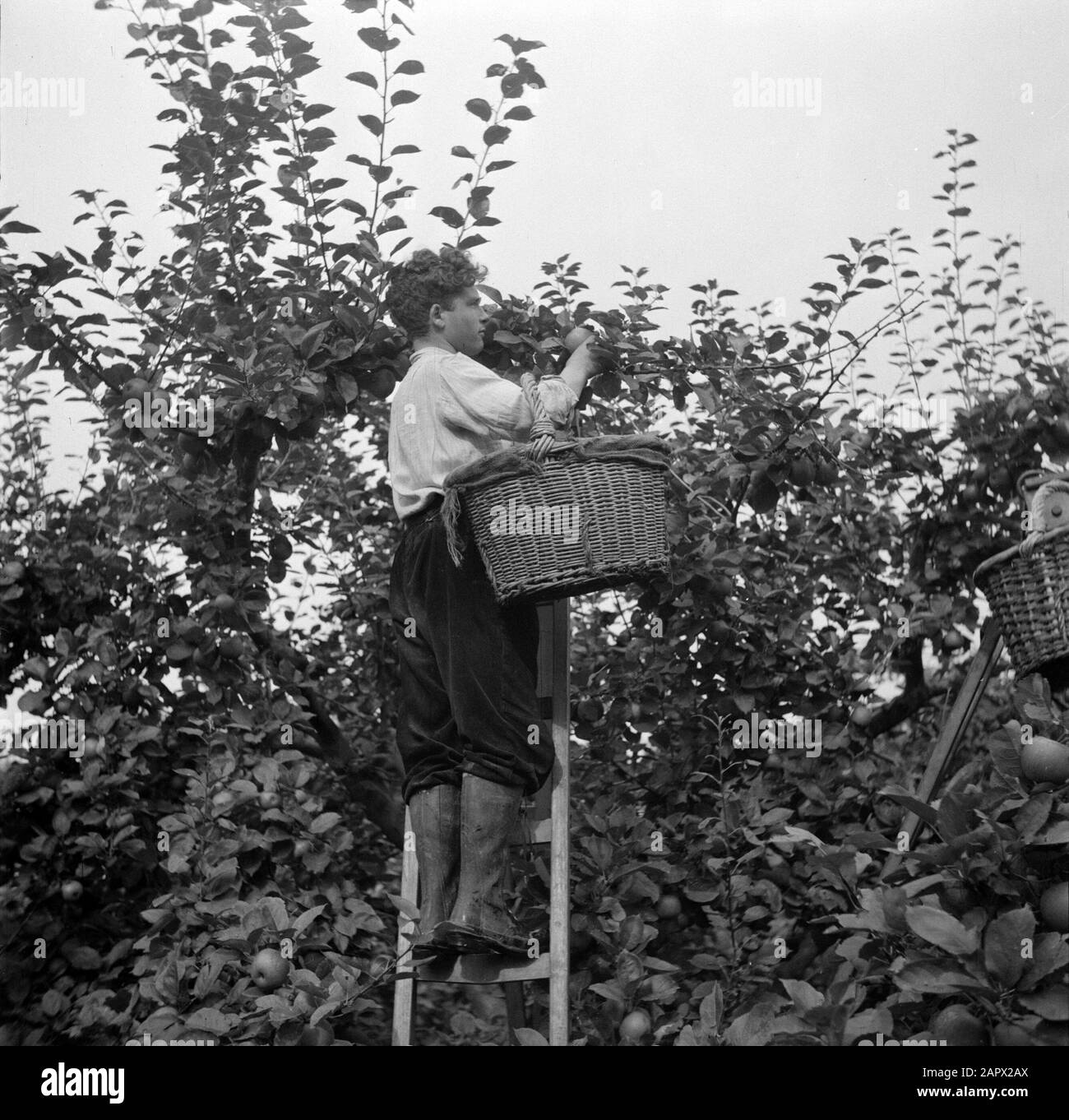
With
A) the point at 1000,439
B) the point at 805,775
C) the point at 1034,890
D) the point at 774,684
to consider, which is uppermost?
the point at 1000,439

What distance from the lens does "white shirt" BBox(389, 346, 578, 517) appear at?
106 inches

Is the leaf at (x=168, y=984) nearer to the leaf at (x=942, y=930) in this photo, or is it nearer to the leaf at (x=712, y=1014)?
the leaf at (x=712, y=1014)

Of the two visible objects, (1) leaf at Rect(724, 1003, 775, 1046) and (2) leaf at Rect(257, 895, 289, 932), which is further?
(2) leaf at Rect(257, 895, 289, 932)

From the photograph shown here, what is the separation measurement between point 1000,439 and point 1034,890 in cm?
164

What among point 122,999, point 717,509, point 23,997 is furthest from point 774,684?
point 23,997

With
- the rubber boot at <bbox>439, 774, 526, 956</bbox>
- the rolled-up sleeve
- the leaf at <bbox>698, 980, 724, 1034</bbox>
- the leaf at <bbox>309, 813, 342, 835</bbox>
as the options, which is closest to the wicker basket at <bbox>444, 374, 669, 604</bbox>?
the rolled-up sleeve

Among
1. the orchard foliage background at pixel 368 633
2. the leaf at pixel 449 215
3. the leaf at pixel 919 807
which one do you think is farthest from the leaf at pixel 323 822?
the leaf at pixel 449 215

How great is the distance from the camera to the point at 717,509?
10.9 ft

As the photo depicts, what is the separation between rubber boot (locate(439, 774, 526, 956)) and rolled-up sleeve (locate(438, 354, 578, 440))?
0.68 m

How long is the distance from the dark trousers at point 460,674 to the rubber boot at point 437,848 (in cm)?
3

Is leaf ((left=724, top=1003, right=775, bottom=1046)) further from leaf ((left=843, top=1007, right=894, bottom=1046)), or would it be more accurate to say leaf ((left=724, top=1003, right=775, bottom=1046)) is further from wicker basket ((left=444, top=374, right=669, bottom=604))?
wicker basket ((left=444, top=374, right=669, bottom=604))

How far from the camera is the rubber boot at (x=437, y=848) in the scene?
2.65 metres
